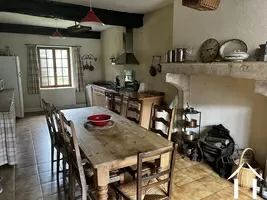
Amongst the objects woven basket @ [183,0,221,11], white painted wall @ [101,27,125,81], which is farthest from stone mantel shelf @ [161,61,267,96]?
white painted wall @ [101,27,125,81]

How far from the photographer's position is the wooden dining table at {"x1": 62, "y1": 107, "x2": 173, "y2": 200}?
1.54 meters

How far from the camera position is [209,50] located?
2.72 m

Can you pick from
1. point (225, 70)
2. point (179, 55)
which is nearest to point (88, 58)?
point (179, 55)

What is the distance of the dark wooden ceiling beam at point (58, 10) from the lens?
318 cm

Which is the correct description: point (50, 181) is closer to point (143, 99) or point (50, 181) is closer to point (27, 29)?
point (143, 99)

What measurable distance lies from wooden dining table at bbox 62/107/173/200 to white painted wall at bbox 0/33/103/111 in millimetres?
4526

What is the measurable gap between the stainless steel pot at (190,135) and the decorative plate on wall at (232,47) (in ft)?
4.37

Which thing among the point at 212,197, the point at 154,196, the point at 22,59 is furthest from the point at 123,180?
the point at 22,59

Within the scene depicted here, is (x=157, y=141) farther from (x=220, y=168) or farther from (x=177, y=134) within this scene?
(x=177, y=134)

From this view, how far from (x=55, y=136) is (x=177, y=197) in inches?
63.9

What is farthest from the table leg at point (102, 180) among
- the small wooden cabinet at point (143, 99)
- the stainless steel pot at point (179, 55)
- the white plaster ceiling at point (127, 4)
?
the white plaster ceiling at point (127, 4)

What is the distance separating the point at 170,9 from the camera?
374cm

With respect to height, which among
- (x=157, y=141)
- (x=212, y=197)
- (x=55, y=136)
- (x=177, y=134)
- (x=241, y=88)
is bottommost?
(x=212, y=197)

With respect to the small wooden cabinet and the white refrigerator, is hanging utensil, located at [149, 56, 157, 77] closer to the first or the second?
the small wooden cabinet
